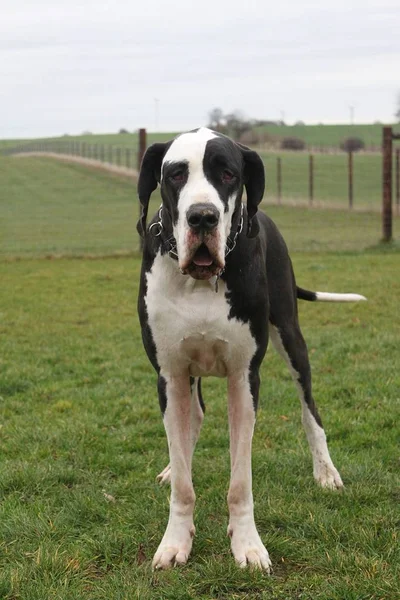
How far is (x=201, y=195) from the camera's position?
3229 millimetres

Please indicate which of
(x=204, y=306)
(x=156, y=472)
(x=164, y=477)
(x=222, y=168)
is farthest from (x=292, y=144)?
(x=222, y=168)

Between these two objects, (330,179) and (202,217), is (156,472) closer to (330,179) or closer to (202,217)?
(202,217)

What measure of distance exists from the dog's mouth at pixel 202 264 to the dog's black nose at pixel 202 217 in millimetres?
81

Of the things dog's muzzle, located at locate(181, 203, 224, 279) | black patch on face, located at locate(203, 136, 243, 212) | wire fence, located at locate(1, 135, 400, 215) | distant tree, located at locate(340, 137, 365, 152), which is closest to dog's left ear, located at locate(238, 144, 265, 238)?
black patch on face, located at locate(203, 136, 243, 212)

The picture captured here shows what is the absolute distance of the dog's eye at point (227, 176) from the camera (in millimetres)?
3389

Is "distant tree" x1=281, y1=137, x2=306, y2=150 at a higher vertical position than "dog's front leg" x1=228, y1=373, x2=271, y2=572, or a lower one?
higher

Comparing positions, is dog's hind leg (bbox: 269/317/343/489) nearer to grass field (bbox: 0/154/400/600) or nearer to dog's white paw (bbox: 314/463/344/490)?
dog's white paw (bbox: 314/463/344/490)

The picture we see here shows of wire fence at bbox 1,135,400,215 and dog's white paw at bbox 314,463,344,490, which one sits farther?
wire fence at bbox 1,135,400,215

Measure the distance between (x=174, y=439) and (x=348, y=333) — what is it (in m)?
4.60

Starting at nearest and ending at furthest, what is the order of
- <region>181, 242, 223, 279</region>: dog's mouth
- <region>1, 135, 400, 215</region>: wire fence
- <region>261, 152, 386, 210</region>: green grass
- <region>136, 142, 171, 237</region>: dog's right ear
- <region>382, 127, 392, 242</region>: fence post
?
<region>181, 242, 223, 279</region>: dog's mouth, <region>136, 142, 171, 237</region>: dog's right ear, <region>382, 127, 392, 242</region>: fence post, <region>1, 135, 400, 215</region>: wire fence, <region>261, 152, 386, 210</region>: green grass

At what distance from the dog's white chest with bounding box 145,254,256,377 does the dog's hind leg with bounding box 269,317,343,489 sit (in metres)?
0.78

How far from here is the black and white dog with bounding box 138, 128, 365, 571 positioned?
337cm

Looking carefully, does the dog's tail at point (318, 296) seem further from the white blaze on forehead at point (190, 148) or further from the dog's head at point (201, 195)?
the white blaze on forehead at point (190, 148)

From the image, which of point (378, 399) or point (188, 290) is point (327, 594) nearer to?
point (188, 290)
